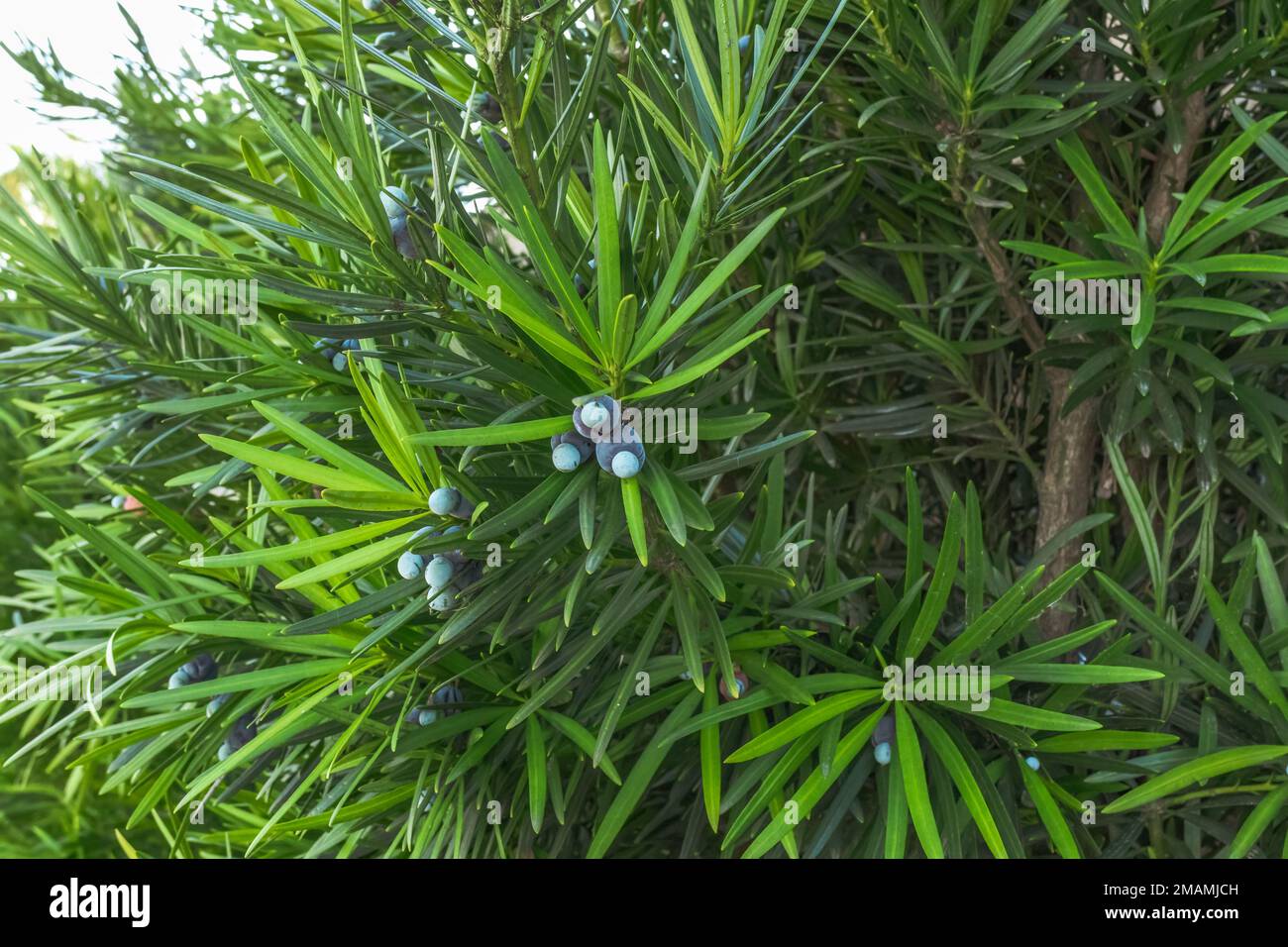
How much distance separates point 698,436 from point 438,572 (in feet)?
0.34

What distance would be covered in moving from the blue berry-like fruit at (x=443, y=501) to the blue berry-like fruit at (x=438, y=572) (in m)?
0.02

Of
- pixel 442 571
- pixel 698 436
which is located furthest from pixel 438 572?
pixel 698 436

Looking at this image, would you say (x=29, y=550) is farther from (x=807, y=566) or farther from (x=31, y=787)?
(x=807, y=566)

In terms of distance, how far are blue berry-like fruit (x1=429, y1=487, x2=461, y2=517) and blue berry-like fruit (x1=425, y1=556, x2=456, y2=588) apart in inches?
0.7

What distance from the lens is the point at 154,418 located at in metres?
0.65

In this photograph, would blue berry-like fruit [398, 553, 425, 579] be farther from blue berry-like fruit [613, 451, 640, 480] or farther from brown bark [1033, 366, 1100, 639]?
brown bark [1033, 366, 1100, 639]

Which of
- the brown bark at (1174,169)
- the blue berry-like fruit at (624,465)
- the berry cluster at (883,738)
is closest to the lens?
the blue berry-like fruit at (624,465)

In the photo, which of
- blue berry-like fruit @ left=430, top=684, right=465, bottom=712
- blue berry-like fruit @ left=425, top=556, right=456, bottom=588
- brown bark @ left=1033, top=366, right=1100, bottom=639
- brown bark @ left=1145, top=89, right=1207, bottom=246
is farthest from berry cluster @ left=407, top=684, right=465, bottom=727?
brown bark @ left=1145, top=89, right=1207, bottom=246

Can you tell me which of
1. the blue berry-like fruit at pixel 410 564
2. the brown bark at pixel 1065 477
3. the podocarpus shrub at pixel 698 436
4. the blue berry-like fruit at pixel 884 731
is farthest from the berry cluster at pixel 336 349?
the brown bark at pixel 1065 477

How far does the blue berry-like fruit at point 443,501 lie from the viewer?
35 cm

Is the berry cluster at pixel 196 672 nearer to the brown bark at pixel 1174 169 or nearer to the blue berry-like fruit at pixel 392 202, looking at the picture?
the blue berry-like fruit at pixel 392 202

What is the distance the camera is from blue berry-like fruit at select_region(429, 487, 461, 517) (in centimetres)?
35

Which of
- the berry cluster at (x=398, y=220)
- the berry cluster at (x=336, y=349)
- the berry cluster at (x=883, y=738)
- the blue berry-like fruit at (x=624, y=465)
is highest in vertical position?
the berry cluster at (x=398, y=220)
